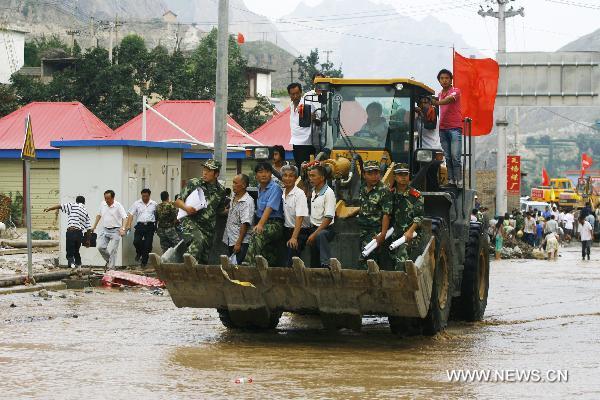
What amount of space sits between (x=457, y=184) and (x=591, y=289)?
9.10 m

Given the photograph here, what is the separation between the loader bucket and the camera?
40.0 ft

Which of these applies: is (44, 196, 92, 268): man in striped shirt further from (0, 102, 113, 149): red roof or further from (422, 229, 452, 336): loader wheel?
(0, 102, 113, 149): red roof

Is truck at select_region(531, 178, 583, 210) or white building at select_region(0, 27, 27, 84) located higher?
white building at select_region(0, 27, 27, 84)

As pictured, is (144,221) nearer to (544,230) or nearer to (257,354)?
(257,354)

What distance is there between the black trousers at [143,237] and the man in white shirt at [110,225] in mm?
567

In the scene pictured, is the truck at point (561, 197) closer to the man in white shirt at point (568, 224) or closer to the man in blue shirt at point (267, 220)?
the man in white shirt at point (568, 224)

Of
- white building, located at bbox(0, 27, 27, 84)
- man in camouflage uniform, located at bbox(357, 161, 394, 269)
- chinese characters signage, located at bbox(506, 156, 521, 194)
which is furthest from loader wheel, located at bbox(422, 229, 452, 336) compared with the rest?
white building, located at bbox(0, 27, 27, 84)

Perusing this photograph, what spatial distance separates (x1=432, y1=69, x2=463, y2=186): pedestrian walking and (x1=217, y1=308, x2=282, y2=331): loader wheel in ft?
10.5

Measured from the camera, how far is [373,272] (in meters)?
12.1

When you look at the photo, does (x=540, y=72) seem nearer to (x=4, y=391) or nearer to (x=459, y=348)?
(x=459, y=348)

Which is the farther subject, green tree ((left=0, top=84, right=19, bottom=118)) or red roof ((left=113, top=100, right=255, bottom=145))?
green tree ((left=0, top=84, right=19, bottom=118))

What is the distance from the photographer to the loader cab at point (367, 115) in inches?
565

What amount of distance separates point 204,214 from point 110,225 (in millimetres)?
8544

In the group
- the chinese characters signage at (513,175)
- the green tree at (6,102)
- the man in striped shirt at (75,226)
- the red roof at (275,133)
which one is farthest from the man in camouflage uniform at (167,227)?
the chinese characters signage at (513,175)
